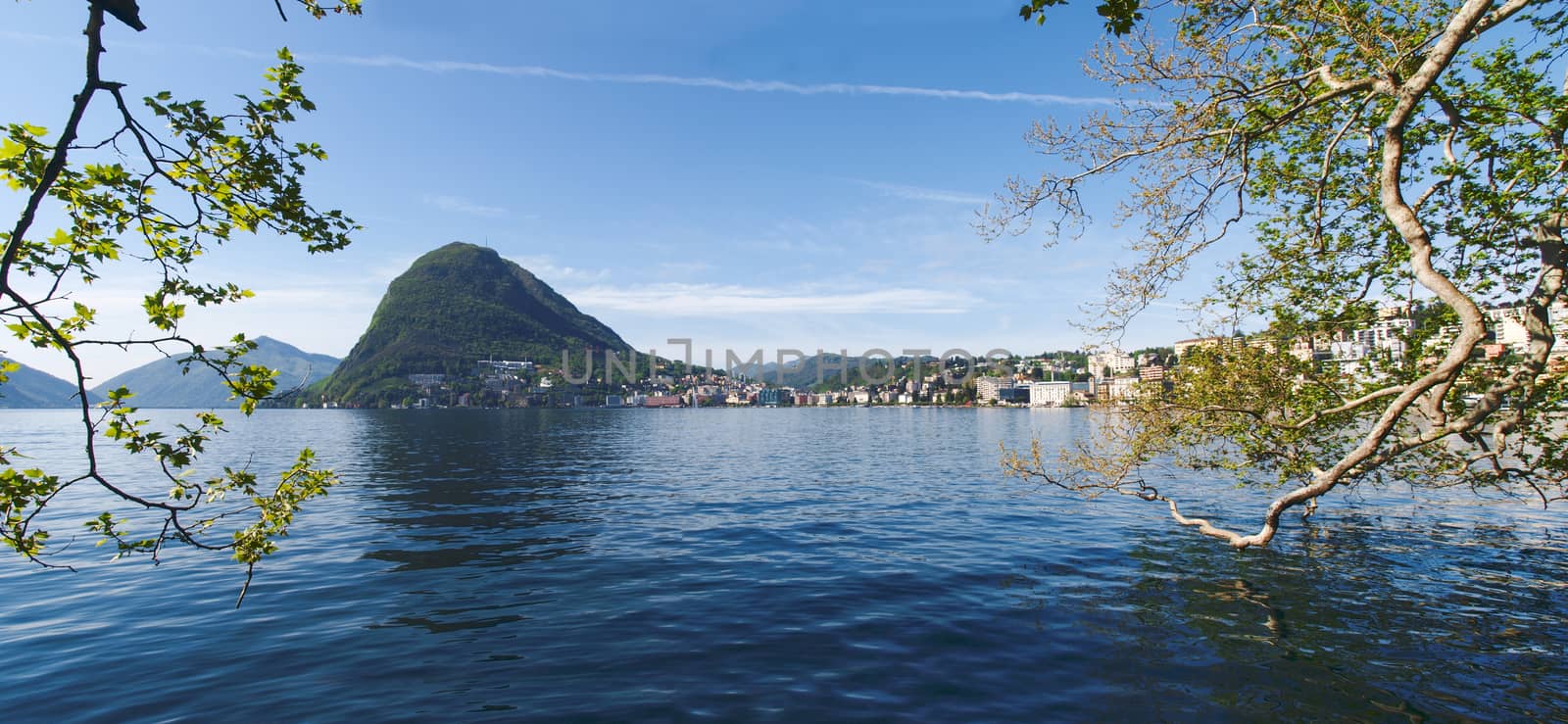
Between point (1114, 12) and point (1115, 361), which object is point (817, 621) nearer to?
point (1115, 361)

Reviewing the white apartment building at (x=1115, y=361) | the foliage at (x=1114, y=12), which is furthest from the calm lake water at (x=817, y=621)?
the foliage at (x=1114, y=12)

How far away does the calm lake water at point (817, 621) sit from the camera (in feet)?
33.6

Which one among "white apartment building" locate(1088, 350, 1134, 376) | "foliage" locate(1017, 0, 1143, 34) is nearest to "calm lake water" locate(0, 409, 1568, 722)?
"white apartment building" locate(1088, 350, 1134, 376)

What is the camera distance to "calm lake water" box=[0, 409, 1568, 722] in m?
10.2

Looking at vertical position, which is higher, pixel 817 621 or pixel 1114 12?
pixel 1114 12

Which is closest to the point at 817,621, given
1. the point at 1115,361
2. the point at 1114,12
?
the point at 1115,361

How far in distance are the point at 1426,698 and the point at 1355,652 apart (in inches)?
70.5

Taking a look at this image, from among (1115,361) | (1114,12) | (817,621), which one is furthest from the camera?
(817,621)

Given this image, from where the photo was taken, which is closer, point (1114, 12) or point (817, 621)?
point (1114, 12)

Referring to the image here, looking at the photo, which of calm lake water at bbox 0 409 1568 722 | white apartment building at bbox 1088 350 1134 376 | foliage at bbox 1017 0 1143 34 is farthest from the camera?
white apartment building at bbox 1088 350 1134 376

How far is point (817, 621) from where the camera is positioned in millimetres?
13742

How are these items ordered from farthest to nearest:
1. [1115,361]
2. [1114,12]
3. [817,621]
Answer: [817,621] → [1115,361] → [1114,12]

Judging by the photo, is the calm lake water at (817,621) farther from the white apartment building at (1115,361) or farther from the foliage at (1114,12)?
the foliage at (1114,12)

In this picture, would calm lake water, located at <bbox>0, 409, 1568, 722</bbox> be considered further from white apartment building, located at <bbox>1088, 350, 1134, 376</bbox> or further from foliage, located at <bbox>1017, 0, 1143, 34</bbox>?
foliage, located at <bbox>1017, 0, 1143, 34</bbox>
